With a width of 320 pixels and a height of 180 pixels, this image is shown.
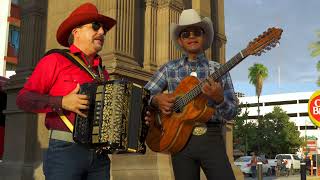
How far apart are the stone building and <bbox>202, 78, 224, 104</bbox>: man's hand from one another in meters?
4.99

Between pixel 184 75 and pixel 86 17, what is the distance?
120cm

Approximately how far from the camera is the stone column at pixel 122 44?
881 centimetres

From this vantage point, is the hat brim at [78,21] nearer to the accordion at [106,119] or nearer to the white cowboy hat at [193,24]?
the accordion at [106,119]

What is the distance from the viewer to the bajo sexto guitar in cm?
362

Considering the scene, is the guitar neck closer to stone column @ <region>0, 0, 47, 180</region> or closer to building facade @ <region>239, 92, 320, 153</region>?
stone column @ <region>0, 0, 47, 180</region>

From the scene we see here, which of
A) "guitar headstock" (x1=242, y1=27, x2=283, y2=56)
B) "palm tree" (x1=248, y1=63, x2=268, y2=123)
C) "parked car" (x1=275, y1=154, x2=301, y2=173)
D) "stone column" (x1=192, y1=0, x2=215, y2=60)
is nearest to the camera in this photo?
"guitar headstock" (x1=242, y1=27, x2=283, y2=56)

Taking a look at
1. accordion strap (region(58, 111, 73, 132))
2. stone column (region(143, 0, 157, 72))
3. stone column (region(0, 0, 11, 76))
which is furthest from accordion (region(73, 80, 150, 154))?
stone column (region(0, 0, 11, 76))

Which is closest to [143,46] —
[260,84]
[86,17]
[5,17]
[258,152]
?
[86,17]

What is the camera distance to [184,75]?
4.02m

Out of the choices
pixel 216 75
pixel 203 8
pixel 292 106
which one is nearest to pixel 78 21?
pixel 216 75

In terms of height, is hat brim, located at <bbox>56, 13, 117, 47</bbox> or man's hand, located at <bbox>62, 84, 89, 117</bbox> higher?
hat brim, located at <bbox>56, 13, 117, 47</bbox>

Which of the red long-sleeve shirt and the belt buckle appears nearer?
the red long-sleeve shirt

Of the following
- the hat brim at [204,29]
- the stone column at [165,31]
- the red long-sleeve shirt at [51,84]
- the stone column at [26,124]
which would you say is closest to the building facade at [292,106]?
the stone column at [165,31]

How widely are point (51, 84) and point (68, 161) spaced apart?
544mm
